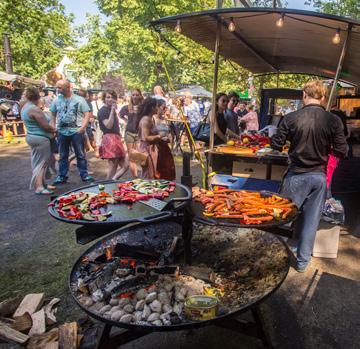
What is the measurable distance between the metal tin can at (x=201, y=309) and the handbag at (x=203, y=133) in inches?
183

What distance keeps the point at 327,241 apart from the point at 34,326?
3601 mm

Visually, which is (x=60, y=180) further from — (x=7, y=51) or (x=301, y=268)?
(x=7, y=51)

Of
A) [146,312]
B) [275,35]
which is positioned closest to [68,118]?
[275,35]

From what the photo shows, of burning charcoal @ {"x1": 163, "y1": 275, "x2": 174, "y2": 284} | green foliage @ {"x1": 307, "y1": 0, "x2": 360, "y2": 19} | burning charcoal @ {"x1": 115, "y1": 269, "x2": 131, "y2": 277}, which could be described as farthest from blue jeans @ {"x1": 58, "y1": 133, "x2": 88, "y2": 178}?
green foliage @ {"x1": 307, "y1": 0, "x2": 360, "y2": 19}

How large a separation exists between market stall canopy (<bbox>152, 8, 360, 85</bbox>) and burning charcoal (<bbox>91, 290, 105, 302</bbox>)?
3.68 metres

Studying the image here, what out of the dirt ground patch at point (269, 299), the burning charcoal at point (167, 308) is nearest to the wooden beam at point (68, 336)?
the dirt ground patch at point (269, 299)

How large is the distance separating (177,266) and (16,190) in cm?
578

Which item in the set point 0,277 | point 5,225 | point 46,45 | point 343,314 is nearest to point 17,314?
point 0,277

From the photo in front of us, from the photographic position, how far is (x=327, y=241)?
4.06m

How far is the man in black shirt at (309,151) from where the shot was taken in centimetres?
322

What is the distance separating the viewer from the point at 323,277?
12.0 ft

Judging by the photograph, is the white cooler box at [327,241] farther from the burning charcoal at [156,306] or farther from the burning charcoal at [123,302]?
the burning charcoal at [123,302]

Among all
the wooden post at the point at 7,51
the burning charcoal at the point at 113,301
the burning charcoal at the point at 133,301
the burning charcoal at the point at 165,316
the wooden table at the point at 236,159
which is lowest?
the burning charcoal at the point at 133,301

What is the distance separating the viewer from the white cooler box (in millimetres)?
4020
